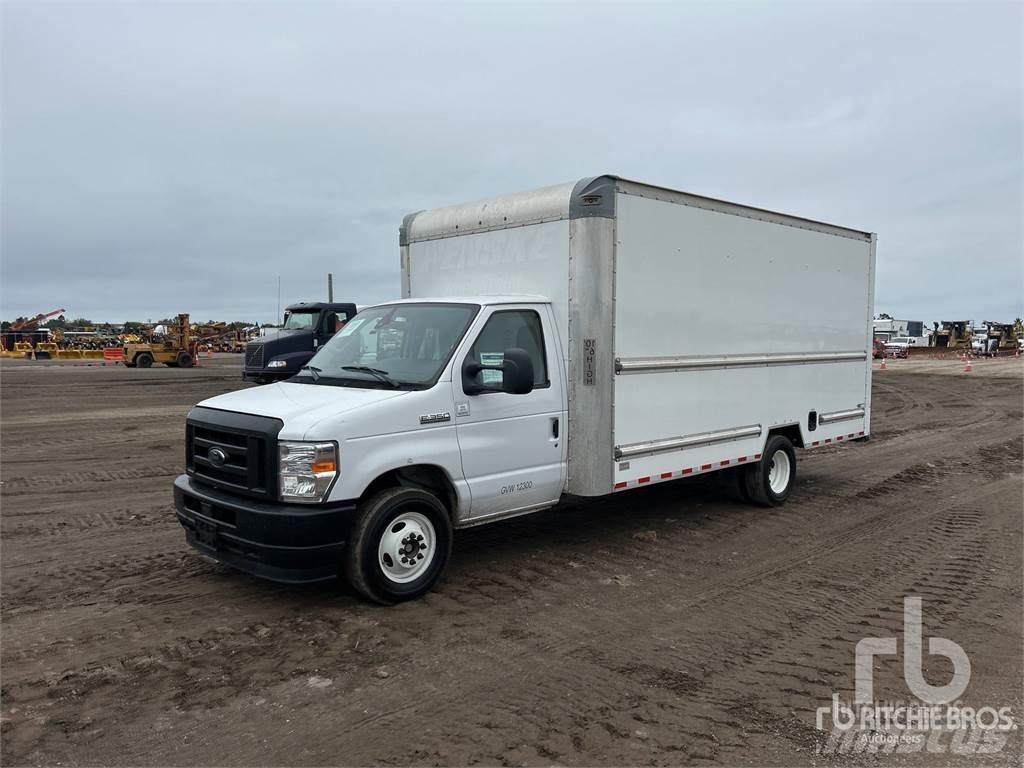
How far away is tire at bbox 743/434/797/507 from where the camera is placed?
344 inches

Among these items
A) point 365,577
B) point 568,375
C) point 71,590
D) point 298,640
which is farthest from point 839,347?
point 71,590

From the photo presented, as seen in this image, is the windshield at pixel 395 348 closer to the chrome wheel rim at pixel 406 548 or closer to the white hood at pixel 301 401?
the white hood at pixel 301 401

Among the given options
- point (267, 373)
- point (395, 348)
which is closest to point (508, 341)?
point (395, 348)

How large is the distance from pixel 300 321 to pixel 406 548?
58.0ft

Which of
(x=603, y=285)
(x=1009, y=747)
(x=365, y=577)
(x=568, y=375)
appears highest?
(x=603, y=285)

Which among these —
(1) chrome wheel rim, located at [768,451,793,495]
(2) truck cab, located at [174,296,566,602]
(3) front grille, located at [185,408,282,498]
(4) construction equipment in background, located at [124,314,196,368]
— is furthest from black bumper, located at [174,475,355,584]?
(4) construction equipment in background, located at [124,314,196,368]

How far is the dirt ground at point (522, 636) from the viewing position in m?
3.82

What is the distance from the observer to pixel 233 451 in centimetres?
543

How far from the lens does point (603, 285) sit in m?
6.44

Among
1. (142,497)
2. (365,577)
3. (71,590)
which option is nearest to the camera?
(365,577)

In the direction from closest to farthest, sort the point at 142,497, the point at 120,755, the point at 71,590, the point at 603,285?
the point at 120,755
the point at 71,590
the point at 603,285
the point at 142,497

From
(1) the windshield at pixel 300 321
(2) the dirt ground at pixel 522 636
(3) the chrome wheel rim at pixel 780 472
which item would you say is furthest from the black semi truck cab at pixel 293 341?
(3) the chrome wheel rim at pixel 780 472

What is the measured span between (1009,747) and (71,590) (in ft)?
20.5

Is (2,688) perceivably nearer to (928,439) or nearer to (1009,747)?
(1009,747)
